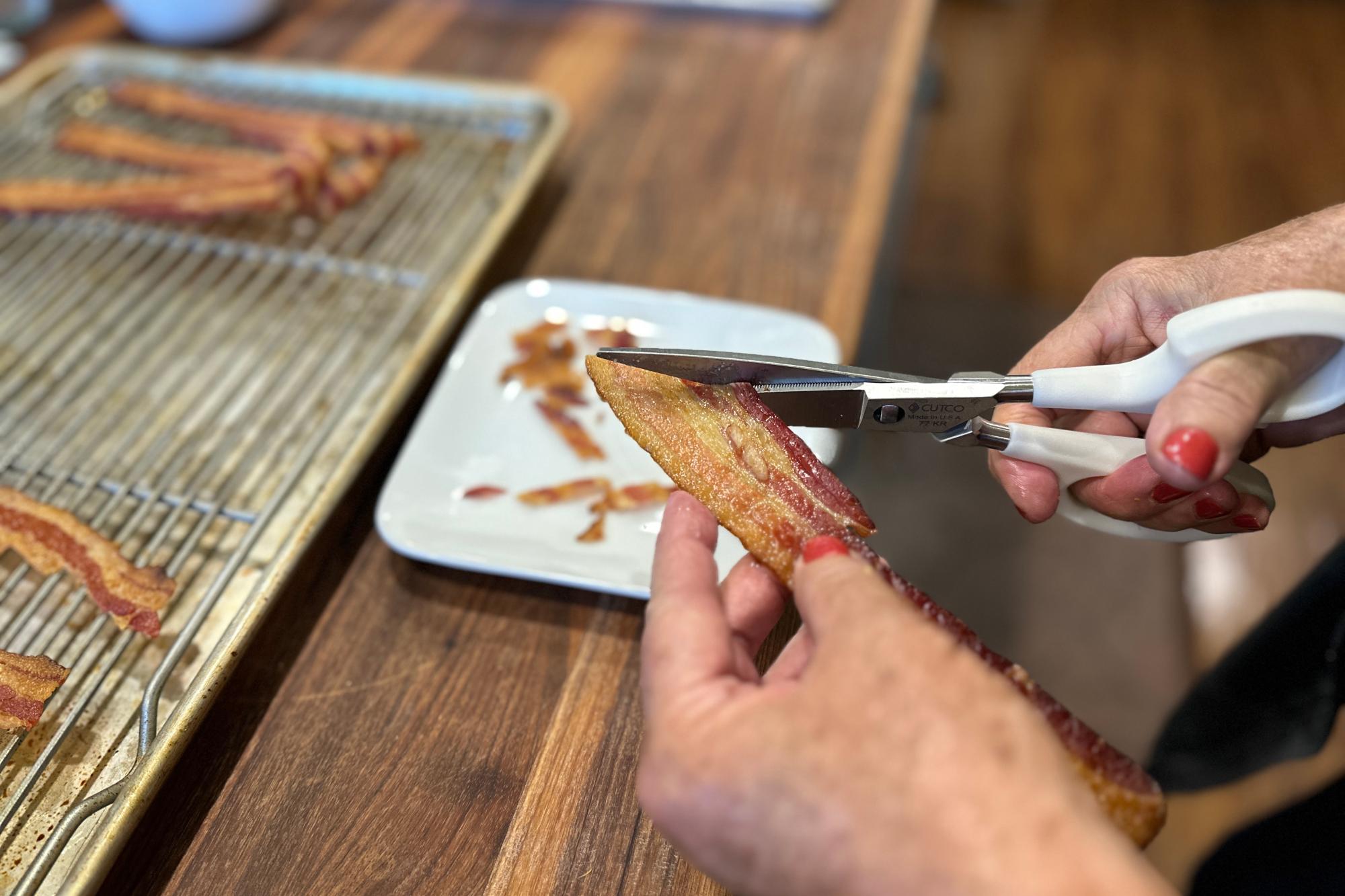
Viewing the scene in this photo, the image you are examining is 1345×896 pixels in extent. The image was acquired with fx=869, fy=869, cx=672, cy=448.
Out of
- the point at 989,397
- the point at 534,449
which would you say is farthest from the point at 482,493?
the point at 989,397

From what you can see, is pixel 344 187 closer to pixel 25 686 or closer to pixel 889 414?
pixel 25 686

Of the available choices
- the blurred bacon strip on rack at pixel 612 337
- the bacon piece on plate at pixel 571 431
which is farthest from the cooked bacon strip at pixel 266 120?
the bacon piece on plate at pixel 571 431

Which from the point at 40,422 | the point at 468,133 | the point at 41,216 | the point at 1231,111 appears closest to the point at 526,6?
the point at 468,133

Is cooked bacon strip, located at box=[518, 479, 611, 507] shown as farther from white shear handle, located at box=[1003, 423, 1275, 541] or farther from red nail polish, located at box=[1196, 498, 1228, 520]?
red nail polish, located at box=[1196, 498, 1228, 520]

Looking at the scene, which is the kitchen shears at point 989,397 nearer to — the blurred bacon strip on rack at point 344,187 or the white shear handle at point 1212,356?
the white shear handle at point 1212,356

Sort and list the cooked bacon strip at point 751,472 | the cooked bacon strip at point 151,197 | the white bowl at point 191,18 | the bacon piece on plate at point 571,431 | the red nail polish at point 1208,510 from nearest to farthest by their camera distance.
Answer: the cooked bacon strip at point 751,472
the red nail polish at point 1208,510
the bacon piece on plate at point 571,431
the cooked bacon strip at point 151,197
the white bowl at point 191,18

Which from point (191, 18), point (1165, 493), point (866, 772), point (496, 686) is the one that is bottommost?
point (496, 686)

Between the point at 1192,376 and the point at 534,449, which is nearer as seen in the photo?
the point at 1192,376
